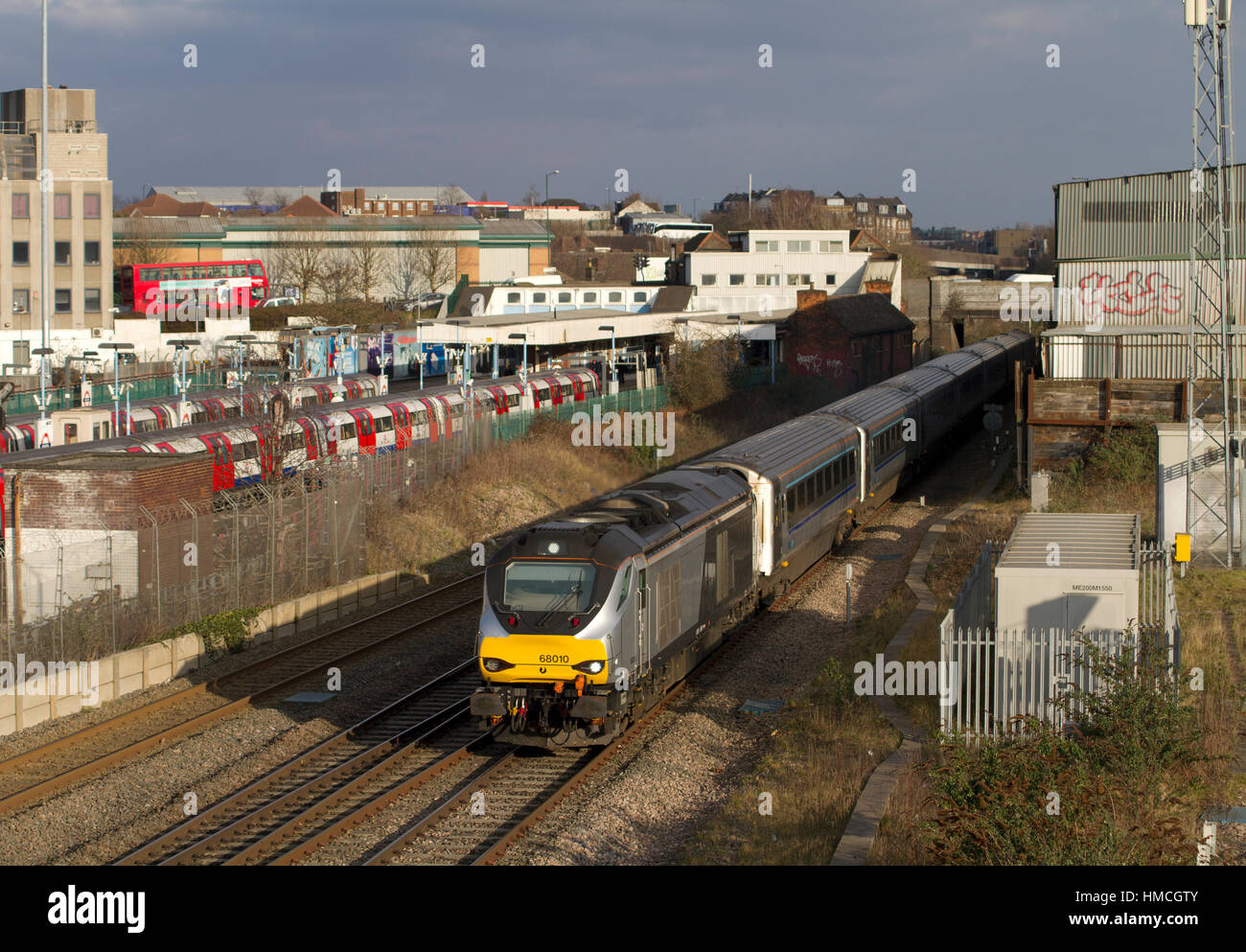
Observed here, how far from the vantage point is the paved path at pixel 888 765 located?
1030 cm

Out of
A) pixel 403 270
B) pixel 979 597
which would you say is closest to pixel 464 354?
pixel 979 597

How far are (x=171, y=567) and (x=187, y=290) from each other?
2157 inches

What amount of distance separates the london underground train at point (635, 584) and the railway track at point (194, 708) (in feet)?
13.7

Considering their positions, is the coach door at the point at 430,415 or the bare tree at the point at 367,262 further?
the bare tree at the point at 367,262

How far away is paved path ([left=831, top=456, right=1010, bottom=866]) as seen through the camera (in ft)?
33.8

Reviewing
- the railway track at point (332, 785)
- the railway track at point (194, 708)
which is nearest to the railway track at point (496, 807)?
the railway track at point (332, 785)

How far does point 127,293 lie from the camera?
7325 cm

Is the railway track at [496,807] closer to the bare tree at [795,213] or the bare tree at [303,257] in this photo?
the bare tree at [303,257]

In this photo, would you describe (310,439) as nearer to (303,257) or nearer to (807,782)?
(807,782)

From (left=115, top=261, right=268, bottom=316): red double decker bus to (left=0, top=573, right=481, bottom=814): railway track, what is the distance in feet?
172

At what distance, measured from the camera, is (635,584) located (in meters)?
13.4
